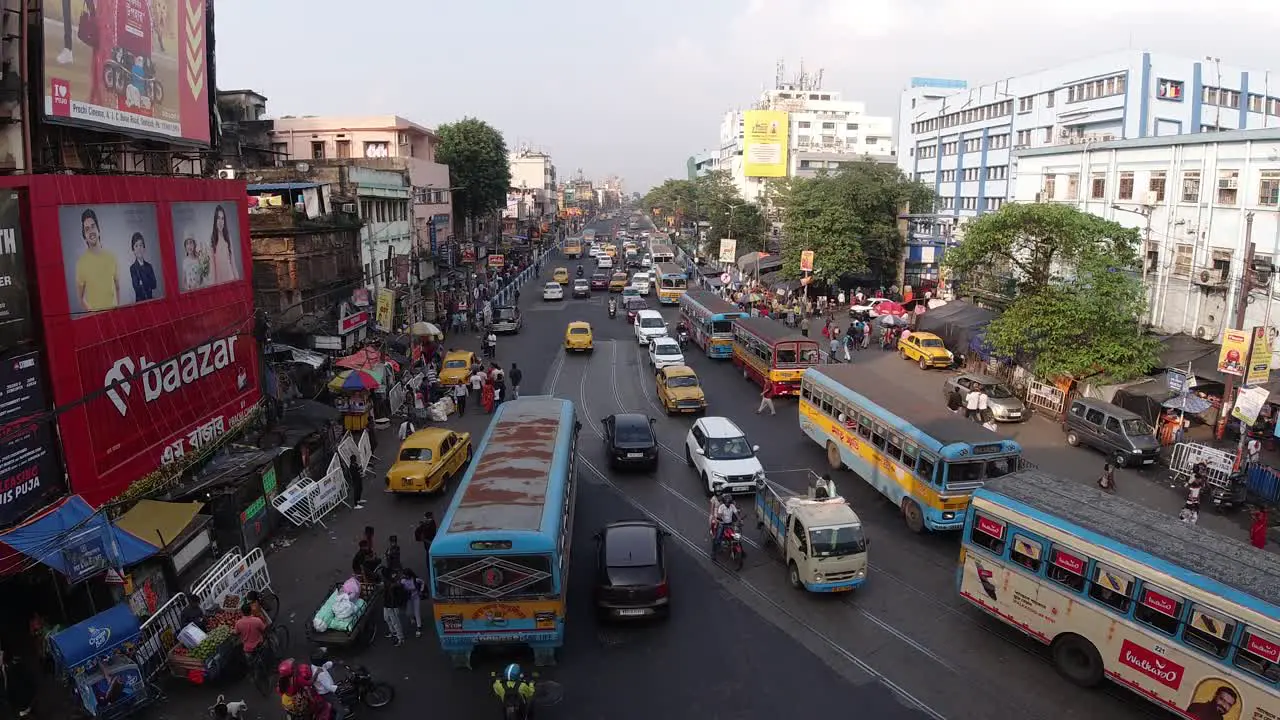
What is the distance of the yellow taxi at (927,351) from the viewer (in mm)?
33094

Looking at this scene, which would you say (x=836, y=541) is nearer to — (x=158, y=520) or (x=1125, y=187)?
(x=158, y=520)

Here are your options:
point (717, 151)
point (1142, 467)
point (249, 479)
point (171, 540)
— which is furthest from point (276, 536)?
point (717, 151)

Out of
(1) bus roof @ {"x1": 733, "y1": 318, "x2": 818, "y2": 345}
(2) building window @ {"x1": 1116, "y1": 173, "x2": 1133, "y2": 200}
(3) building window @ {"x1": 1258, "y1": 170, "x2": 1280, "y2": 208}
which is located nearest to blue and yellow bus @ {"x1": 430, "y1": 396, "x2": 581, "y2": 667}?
(1) bus roof @ {"x1": 733, "y1": 318, "x2": 818, "y2": 345}

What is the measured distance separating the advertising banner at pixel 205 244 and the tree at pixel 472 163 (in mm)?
45746

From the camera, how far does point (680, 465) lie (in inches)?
826

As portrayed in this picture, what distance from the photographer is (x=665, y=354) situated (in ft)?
104

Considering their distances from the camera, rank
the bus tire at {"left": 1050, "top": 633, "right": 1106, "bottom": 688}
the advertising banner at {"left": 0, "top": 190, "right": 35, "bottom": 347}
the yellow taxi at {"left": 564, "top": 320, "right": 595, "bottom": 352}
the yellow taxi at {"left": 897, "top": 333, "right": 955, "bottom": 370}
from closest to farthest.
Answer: the bus tire at {"left": 1050, "top": 633, "right": 1106, "bottom": 688}, the advertising banner at {"left": 0, "top": 190, "right": 35, "bottom": 347}, the yellow taxi at {"left": 897, "top": 333, "right": 955, "bottom": 370}, the yellow taxi at {"left": 564, "top": 320, "right": 595, "bottom": 352}

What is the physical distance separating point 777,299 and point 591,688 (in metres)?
40.6

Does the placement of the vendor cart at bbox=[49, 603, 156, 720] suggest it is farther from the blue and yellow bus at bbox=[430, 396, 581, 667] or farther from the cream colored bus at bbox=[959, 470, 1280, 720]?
the cream colored bus at bbox=[959, 470, 1280, 720]

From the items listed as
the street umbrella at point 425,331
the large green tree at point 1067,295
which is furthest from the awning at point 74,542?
the large green tree at point 1067,295

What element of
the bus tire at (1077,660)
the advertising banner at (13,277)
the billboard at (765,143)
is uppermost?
the billboard at (765,143)

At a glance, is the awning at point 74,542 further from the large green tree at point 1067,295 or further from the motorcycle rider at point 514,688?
the large green tree at point 1067,295

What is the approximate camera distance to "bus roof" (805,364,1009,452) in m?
15.8

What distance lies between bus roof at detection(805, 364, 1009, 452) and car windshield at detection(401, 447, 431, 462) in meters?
10.4
